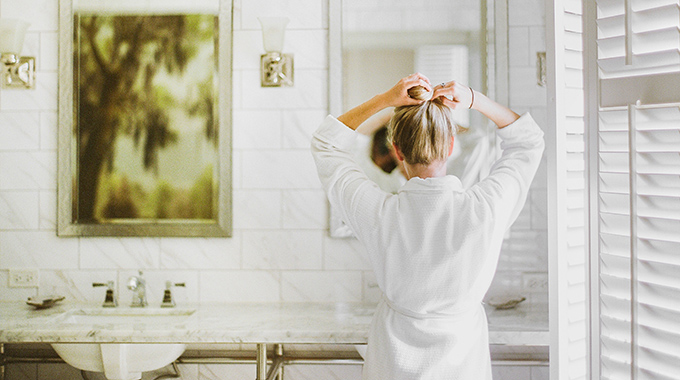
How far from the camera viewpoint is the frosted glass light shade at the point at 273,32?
210 centimetres

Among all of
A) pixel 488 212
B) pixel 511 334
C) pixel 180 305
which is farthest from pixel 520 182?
pixel 180 305

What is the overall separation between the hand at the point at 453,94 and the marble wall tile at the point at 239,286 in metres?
1.30

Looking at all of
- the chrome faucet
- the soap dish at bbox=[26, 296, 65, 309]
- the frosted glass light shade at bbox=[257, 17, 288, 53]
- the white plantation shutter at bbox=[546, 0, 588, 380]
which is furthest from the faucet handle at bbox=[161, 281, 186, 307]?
the white plantation shutter at bbox=[546, 0, 588, 380]

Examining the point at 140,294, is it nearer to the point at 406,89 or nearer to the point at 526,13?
the point at 406,89

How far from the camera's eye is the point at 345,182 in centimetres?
119

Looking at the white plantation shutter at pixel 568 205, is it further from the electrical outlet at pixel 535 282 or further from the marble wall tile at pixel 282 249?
the marble wall tile at pixel 282 249

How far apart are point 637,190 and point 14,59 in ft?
8.16

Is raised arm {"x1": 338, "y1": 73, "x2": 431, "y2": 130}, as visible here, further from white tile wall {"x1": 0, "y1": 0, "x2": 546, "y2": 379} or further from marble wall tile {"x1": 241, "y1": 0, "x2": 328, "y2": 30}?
marble wall tile {"x1": 241, "y1": 0, "x2": 328, "y2": 30}

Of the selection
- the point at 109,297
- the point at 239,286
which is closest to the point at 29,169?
the point at 109,297

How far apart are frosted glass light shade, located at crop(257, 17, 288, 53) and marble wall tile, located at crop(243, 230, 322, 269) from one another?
2.73ft

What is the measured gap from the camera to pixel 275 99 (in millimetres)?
2199

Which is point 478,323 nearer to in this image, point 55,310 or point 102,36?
point 55,310

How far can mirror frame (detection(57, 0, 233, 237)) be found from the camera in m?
2.20

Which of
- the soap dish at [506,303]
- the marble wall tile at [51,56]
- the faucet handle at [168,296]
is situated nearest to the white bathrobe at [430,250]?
the soap dish at [506,303]
